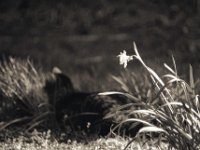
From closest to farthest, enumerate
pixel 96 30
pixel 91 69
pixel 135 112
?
pixel 135 112 < pixel 91 69 < pixel 96 30

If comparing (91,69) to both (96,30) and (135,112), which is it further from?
(135,112)

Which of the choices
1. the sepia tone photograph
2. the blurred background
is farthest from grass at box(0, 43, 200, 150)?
the blurred background

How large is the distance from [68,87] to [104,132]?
1013 millimetres

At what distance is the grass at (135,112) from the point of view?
14.8ft

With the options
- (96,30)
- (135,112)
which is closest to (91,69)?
(96,30)

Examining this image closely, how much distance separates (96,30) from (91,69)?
12.1ft

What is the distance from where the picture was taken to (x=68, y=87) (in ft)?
22.2

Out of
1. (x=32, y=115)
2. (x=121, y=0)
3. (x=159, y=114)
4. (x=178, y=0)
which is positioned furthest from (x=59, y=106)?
(x=121, y=0)

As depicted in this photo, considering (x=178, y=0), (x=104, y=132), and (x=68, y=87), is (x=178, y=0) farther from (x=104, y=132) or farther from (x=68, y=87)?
(x=104, y=132)

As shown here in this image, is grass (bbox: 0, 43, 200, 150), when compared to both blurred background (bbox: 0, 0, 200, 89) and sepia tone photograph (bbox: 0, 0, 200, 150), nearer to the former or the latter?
sepia tone photograph (bbox: 0, 0, 200, 150)

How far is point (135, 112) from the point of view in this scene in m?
4.26

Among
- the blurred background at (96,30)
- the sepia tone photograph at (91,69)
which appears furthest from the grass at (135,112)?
the blurred background at (96,30)

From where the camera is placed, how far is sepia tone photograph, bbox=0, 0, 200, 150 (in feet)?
18.5

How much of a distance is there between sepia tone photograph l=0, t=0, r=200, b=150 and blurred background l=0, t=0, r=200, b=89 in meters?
0.02
